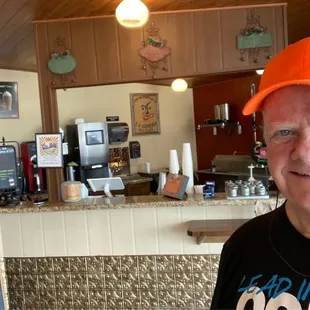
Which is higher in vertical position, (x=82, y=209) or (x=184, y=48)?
(x=184, y=48)

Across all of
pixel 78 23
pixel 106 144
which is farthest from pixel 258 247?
pixel 106 144

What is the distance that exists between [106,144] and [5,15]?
2.57m

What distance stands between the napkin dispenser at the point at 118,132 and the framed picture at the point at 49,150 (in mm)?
3192

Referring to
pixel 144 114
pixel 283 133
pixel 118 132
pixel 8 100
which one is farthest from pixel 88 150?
pixel 283 133

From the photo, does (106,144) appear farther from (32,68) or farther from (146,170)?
(32,68)

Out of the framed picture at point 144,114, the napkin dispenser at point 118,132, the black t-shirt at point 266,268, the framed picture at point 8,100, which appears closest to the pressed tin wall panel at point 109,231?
the black t-shirt at point 266,268

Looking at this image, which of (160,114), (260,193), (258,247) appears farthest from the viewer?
(160,114)

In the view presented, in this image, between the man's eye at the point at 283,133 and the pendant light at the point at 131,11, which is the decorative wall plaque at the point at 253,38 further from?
the man's eye at the point at 283,133

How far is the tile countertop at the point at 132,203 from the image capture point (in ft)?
8.67

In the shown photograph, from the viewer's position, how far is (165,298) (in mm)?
2805

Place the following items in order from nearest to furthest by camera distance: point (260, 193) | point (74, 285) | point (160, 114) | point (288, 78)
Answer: point (288, 78), point (260, 193), point (74, 285), point (160, 114)

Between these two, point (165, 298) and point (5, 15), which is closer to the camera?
point (165, 298)

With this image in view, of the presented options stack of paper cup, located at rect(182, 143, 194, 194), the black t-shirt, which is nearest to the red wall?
stack of paper cup, located at rect(182, 143, 194, 194)

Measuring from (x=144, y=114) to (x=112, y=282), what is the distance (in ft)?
14.6
